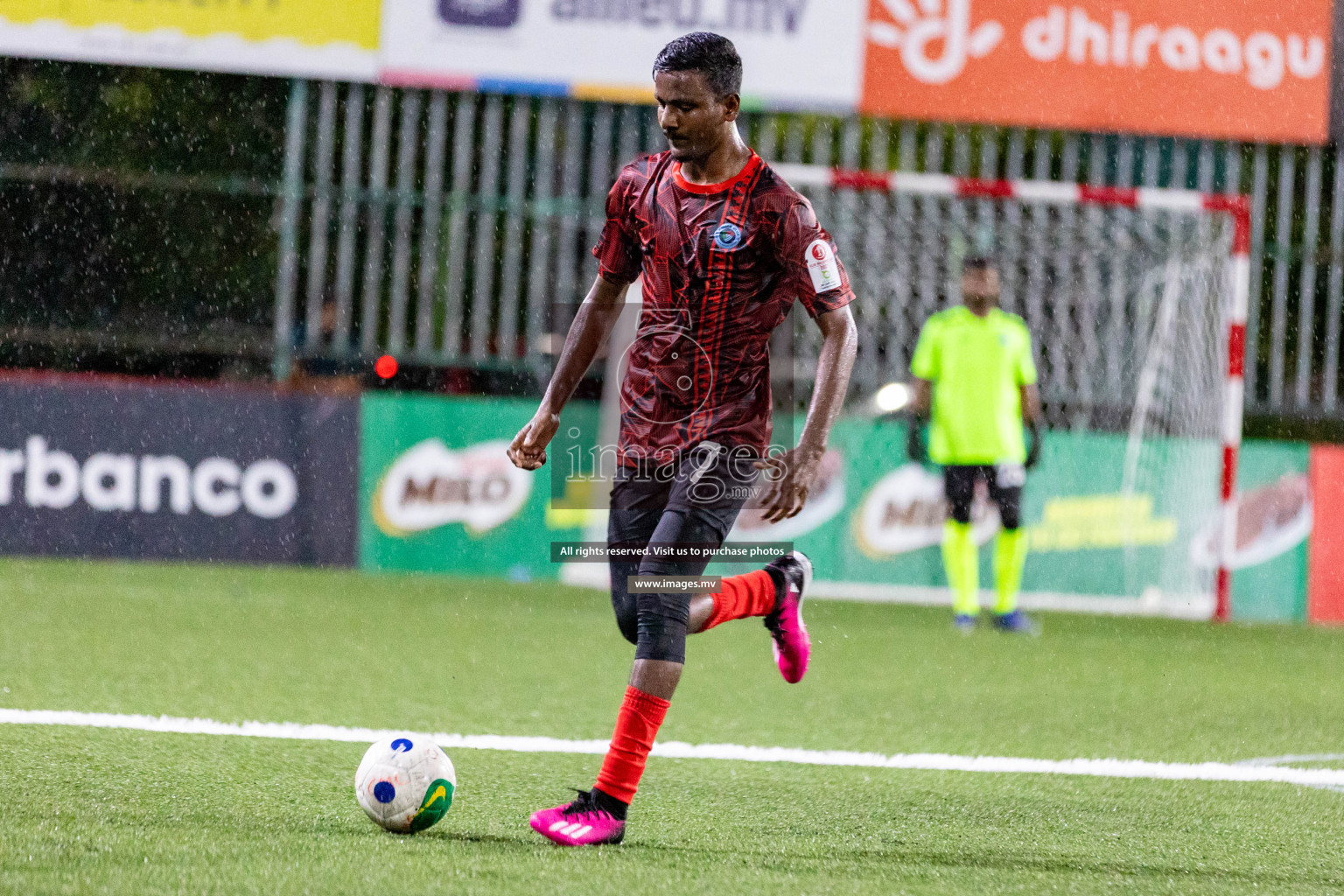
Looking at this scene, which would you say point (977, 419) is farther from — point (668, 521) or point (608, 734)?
point (668, 521)

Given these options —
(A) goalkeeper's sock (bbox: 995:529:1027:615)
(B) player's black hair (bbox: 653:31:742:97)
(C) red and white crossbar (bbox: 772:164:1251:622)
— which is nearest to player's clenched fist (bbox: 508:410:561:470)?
(B) player's black hair (bbox: 653:31:742:97)

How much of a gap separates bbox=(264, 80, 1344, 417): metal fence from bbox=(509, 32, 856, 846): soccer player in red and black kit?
701 cm

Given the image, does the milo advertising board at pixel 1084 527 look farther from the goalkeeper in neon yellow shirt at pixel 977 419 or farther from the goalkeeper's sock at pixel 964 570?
the goalkeeper's sock at pixel 964 570

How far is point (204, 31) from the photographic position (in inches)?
432

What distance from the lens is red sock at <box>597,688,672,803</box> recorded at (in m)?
3.99

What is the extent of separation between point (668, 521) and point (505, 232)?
776cm

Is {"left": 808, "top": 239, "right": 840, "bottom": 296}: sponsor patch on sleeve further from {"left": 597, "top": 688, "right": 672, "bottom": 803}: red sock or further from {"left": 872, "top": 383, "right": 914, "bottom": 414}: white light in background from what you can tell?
{"left": 872, "top": 383, "right": 914, "bottom": 414}: white light in background

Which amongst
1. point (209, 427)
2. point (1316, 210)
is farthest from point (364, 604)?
point (1316, 210)

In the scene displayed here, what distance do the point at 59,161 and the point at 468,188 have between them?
288 cm

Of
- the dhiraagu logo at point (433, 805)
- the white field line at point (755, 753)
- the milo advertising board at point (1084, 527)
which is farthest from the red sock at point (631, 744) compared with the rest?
the milo advertising board at point (1084, 527)

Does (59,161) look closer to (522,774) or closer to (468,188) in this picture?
(468,188)

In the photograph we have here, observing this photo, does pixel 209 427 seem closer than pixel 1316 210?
Yes

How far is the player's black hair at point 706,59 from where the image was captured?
401 centimetres

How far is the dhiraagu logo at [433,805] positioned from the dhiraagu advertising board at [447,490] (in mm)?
6921
